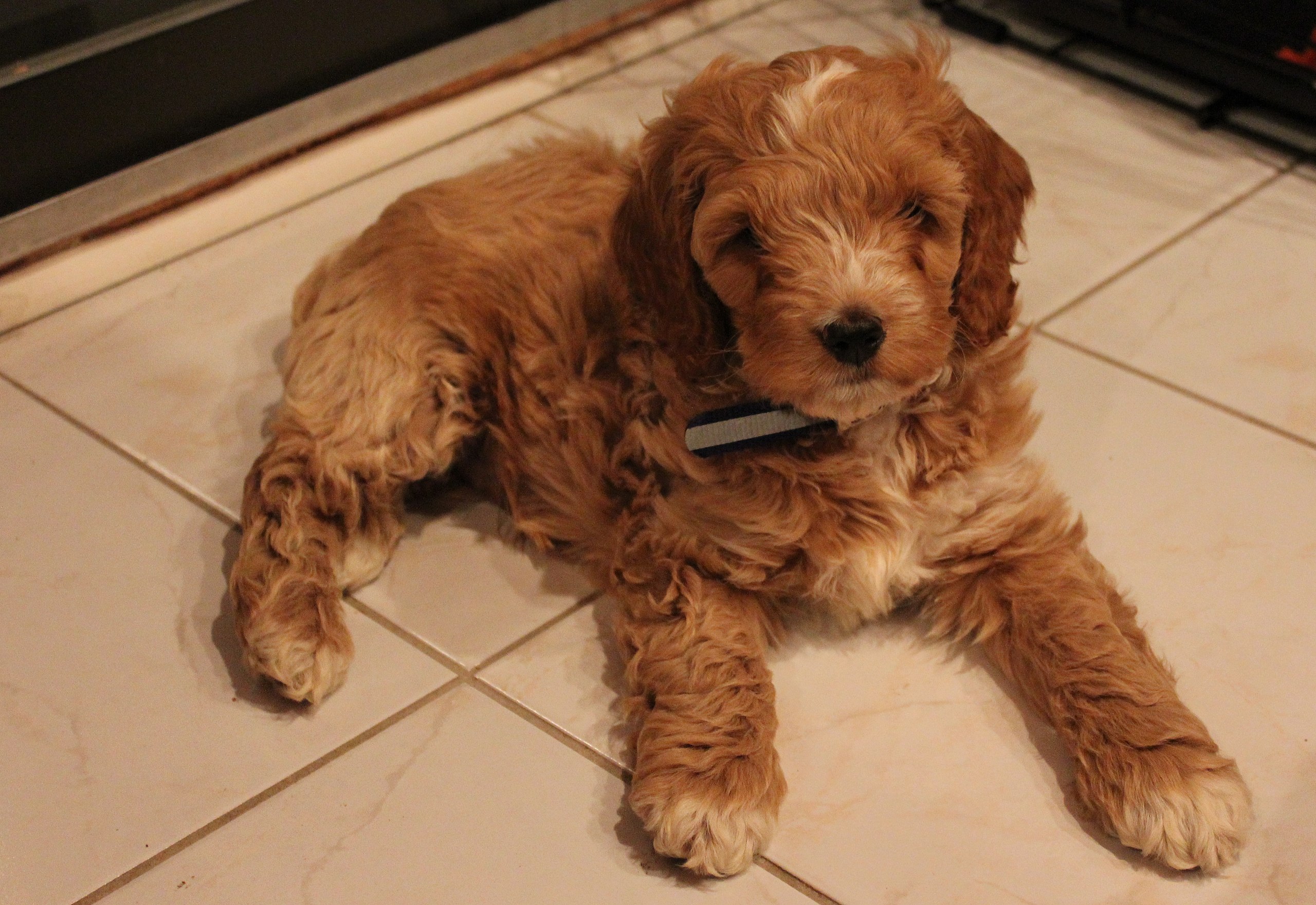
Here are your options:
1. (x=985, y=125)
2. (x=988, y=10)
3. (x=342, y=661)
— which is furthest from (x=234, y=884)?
(x=988, y=10)

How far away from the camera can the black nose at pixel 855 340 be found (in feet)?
5.65

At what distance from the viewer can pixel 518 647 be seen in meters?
2.09

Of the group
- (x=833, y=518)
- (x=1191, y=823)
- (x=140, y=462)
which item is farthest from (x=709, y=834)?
(x=140, y=462)

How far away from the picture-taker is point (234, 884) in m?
1.74

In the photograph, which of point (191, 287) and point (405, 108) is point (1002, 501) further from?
point (405, 108)

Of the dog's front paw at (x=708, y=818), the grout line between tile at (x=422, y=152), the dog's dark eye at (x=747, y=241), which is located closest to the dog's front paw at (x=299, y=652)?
the dog's front paw at (x=708, y=818)

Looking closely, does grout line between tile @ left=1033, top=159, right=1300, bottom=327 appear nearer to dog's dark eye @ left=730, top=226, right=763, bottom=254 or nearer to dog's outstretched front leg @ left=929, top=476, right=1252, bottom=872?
dog's outstretched front leg @ left=929, top=476, right=1252, bottom=872

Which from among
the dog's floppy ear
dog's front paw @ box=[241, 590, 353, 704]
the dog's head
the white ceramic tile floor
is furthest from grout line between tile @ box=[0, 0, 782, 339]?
the dog's floppy ear

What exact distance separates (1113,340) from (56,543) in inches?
77.6

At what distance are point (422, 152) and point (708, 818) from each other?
2.18 metres

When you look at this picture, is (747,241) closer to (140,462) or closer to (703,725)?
(703,725)

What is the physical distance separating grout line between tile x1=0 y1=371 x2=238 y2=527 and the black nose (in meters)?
1.13

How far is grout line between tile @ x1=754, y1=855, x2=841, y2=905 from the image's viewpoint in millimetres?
1696

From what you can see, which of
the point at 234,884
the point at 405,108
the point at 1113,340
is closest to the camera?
the point at 234,884
